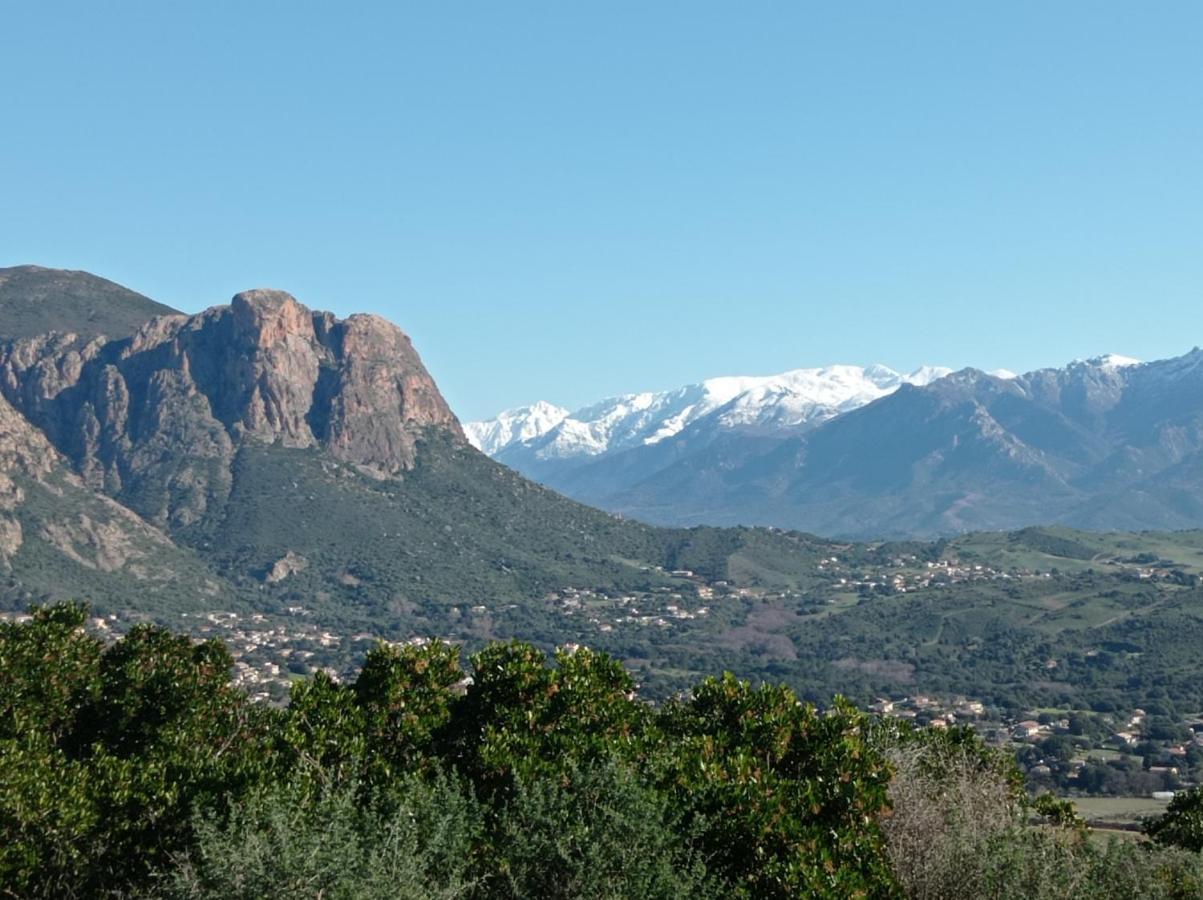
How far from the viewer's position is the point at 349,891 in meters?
14.6

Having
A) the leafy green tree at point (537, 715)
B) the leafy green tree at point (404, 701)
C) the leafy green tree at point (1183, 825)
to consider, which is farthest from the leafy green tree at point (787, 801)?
the leafy green tree at point (1183, 825)

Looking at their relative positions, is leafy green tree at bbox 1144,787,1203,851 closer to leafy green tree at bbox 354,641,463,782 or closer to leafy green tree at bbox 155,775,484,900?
leafy green tree at bbox 354,641,463,782

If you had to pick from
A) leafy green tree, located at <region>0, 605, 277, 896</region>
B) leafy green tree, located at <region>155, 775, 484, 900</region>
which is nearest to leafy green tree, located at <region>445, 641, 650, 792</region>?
leafy green tree, located at <region>155, 775, 484, 900</region>

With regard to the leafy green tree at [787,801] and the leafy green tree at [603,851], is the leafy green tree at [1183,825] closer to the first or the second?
the leafy green tree at [787,801]

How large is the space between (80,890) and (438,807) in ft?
21.9

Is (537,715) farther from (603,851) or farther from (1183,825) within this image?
(1183,825)

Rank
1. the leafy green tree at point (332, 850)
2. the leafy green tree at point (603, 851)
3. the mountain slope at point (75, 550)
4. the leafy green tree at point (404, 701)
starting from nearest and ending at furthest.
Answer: the leafy green tree at point (332, 850) < the leafy green tree at point (603, 851) < the leafy green tree at point (404, 701) < the mountain slope at point (75, 550)

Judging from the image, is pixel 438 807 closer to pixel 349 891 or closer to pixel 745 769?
pixel 349 891

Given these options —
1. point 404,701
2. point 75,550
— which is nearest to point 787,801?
point 404,701

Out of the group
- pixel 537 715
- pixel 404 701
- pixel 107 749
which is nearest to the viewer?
pixel 537 715

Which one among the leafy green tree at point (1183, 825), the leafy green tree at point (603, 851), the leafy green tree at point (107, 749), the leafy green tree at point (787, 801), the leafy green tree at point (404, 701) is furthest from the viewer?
the leafy green tree at point (1183, 825)

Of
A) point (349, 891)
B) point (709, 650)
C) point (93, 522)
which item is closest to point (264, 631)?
point (93, 522)

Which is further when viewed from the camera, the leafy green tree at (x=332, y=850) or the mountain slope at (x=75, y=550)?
the mountain slope at (x=75, y=550)

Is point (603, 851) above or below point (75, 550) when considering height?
above
